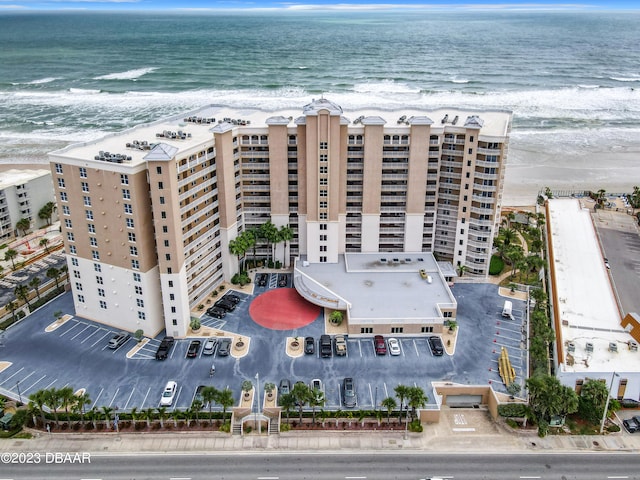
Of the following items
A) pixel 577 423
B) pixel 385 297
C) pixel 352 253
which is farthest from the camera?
pixel 352 253

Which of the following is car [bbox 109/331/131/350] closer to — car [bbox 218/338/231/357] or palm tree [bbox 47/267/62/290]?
car [bbox 218/338/231/357]

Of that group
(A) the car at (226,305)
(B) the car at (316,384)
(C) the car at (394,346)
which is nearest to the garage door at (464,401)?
(C) the car at (394,346)

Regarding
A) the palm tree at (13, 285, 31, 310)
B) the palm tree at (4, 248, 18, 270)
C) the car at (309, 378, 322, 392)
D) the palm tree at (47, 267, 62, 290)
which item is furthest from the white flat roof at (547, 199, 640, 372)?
the palm tree at (4, 248, 18, 270)

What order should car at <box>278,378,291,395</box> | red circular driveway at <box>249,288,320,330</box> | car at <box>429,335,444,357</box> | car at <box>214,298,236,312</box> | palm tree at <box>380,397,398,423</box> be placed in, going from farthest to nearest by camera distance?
car at <box>214,298,236,312</box> < red circular driveway at <box>249,288,320,330</box> < car at <box>429,335,444,357</box> < car at <box>278,378,291,395</box> < palm tree at <box>380,397,398,423</box>

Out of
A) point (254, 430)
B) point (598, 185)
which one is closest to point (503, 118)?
point (598, 185)

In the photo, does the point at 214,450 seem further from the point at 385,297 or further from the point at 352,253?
the point at 352,253

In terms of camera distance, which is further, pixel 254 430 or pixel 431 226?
pixel 431 226

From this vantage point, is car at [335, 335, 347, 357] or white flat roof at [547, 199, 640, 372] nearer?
white flat roof at [547, 199, 640, 372]
